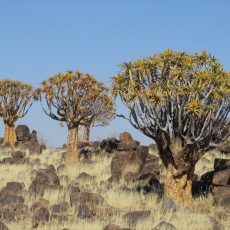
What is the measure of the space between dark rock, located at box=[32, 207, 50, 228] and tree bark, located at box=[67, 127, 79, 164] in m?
11.3

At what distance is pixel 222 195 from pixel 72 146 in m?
10.7

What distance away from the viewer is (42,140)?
34.8 m

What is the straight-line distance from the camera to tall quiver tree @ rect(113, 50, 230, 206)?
11.7 metres

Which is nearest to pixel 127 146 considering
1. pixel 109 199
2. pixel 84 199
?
pixel 109 199

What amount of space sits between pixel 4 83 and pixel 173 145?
1950 cm

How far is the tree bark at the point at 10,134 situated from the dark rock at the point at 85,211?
63.9 ft

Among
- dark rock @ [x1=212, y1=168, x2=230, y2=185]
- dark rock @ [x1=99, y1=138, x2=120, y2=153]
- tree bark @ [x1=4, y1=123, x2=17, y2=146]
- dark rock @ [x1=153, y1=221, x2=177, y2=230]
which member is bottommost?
dark rock @ [x1=153, y1=221, x2=177, y2=230]

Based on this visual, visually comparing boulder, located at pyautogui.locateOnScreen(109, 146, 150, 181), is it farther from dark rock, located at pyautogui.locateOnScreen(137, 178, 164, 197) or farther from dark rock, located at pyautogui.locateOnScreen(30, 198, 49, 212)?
dark rock, located at pyautogui.locateOnScreen(30, 198, 49, 212)

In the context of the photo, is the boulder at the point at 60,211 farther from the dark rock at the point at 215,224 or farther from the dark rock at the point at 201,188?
the dark rock at the point at 201,188

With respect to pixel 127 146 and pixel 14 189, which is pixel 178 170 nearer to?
pixel 14 189

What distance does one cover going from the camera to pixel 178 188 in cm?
1208

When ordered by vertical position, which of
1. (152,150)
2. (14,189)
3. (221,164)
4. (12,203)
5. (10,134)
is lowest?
(12,203)

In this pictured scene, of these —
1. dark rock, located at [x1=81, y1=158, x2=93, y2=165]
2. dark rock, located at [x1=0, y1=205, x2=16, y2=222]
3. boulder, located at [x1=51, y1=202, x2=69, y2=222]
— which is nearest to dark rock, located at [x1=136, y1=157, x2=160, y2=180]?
dark rock, located at [x1=81, y1=158, x2=93, y2=165]

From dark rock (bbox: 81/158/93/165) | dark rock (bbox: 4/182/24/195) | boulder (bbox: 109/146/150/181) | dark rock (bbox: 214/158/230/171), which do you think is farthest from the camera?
dark rock (bbox: 81/158/93/165)
